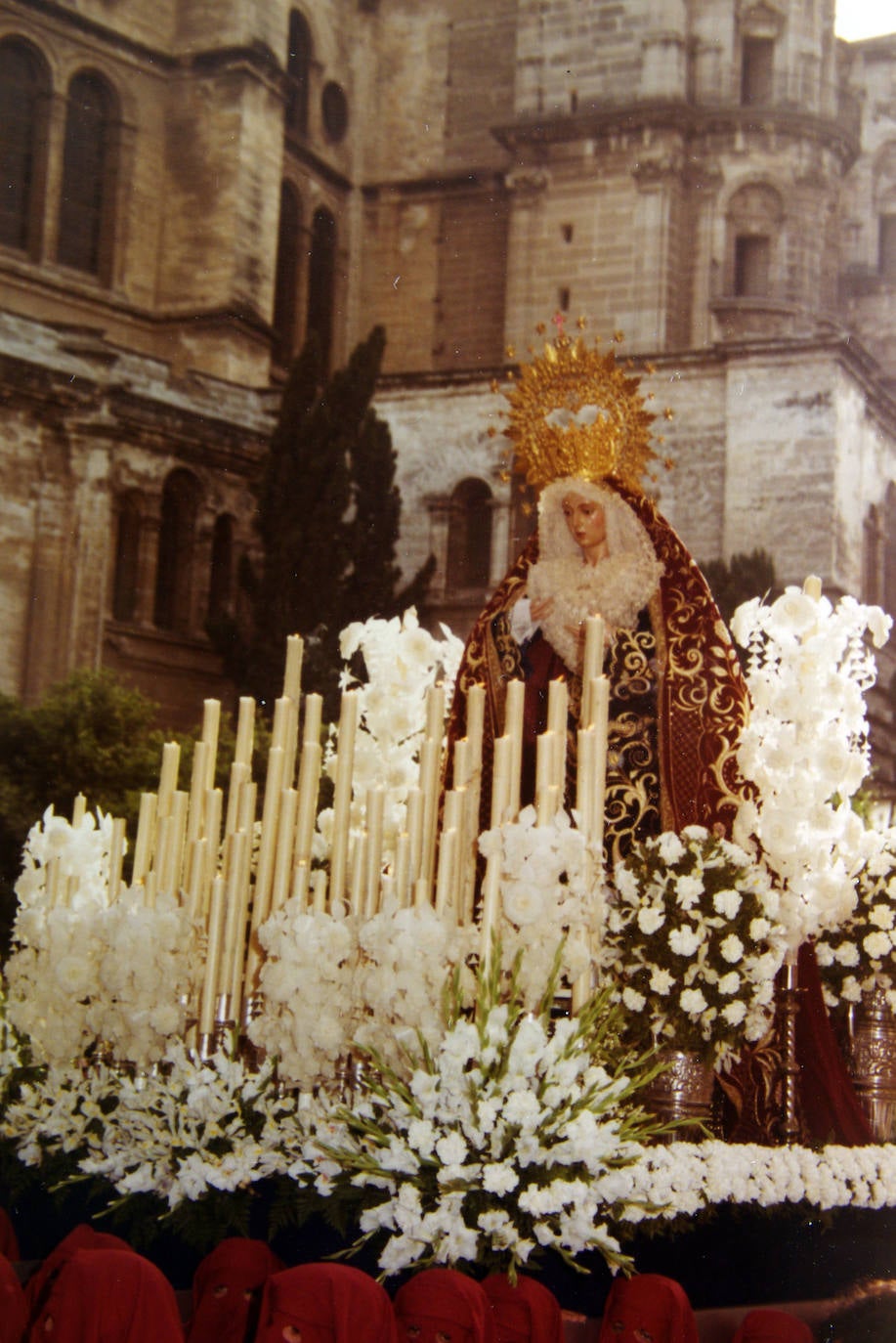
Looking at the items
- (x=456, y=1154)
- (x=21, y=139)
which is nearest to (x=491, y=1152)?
(x=456, y=1154)

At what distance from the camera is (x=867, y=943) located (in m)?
7.07

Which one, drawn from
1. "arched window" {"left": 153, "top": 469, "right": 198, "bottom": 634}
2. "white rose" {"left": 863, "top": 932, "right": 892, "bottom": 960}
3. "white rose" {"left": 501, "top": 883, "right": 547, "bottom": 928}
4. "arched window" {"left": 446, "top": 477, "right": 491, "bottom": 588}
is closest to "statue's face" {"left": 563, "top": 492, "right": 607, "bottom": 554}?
"white rose" {"left": 863, "top": 932, "right": 892, "bottom": 960}

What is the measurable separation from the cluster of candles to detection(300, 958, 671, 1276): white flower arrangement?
1.92ft

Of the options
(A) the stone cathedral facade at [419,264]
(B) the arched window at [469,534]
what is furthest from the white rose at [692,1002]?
(B) the arched window at [469,534]

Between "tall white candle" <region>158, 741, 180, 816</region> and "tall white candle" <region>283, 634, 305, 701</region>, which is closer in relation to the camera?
"tall white candle" <region>283, 634, 305, 701</region>

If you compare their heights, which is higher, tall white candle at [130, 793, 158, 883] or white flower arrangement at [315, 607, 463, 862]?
white flower arrangement at [315, 607, 463, 862]

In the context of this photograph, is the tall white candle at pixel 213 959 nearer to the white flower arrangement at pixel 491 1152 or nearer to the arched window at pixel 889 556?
the white flower arrangement at pixel 491 1152

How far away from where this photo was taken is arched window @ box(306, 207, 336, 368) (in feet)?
97.8

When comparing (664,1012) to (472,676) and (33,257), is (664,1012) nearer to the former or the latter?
(472,676)

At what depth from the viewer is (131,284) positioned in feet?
90.2

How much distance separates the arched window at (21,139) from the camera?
25422mm

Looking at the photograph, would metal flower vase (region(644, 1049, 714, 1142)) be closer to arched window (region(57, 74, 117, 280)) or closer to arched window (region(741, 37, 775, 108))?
arched window (region(57, 74, 117, 280))

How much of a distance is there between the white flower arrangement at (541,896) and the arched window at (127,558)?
57.9 ft

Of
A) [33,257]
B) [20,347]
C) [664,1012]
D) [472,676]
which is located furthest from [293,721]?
[33,257]
